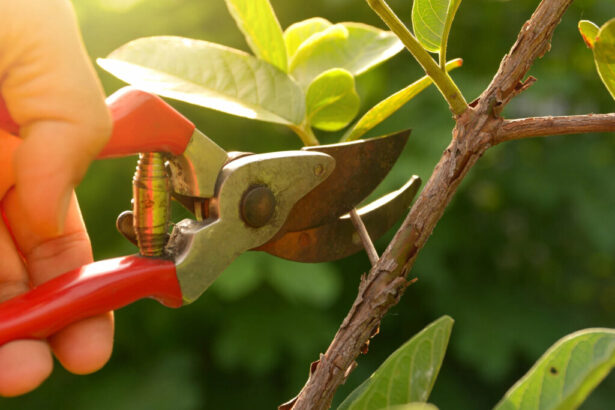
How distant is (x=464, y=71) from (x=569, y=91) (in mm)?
388

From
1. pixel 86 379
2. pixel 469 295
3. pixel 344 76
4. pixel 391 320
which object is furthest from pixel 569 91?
pixel 86 379

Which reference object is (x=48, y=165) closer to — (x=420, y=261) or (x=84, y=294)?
(x=84, y=294)

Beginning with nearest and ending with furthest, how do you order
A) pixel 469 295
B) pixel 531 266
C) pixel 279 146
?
pixel 279 146 → pixel 469 295 → pixel 531 266

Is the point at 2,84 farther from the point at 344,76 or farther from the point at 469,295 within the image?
the point at 469,295

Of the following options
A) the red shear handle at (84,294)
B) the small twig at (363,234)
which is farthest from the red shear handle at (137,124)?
the small twig at (363,234)

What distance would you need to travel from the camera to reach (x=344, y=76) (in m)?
0.64

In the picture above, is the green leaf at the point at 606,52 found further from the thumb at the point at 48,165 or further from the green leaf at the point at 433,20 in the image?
the thumb at the point at 48,165

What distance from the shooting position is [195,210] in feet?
2.20

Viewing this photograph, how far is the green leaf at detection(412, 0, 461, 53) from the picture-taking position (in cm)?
57

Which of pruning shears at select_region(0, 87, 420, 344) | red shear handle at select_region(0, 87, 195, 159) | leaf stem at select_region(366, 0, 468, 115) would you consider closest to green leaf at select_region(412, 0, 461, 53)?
leaf stem at select_region(366, 0, 468, 115)

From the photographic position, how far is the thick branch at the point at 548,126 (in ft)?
1.91

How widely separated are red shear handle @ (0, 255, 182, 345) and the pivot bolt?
0.09 metres

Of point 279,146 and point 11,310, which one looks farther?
point 279,146

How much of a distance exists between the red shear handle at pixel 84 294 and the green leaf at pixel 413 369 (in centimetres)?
22
